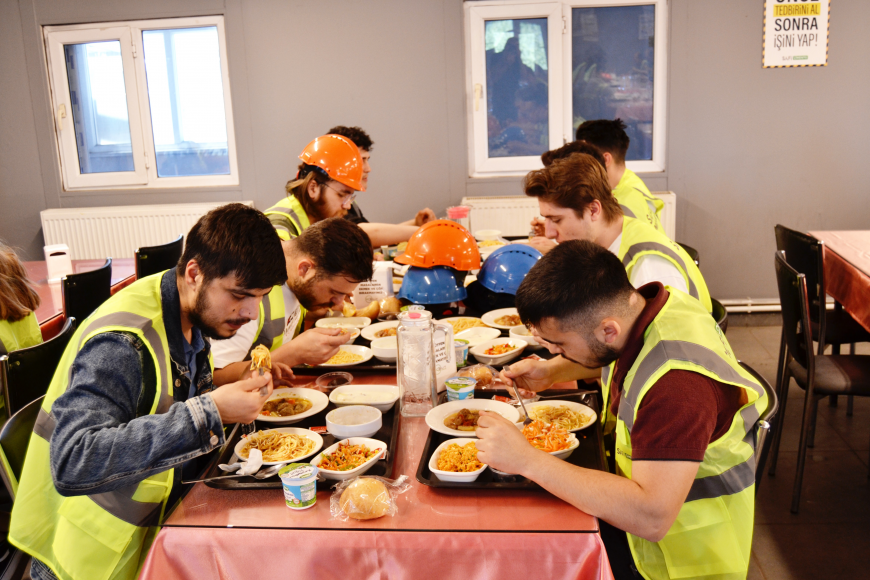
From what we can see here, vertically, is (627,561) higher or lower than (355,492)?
lower

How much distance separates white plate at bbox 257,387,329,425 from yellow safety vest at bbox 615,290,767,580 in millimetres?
849

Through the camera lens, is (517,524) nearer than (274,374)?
Yes

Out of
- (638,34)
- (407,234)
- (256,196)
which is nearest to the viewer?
(407,234)

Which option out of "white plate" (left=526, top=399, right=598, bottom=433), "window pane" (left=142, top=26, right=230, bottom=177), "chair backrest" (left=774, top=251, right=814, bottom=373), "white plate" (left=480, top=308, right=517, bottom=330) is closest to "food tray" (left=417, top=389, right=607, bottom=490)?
"white plate" (left=526, top=399, right=598, bottom=433)

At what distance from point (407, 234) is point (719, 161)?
116 inches

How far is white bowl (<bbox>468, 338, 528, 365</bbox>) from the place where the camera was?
2334 mm

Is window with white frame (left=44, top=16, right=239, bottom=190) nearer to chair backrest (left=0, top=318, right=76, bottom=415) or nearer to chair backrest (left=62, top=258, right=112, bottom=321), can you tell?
chair backrest (left=62, top=258, right=112, bottom=321)

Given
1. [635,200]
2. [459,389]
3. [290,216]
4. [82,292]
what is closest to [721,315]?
[459,389]

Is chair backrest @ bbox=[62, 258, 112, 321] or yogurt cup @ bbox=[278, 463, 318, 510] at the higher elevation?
chair backrest @ bbox=[62, 258, 112, 321]

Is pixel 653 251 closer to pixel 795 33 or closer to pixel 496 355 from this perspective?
pixel 496 355

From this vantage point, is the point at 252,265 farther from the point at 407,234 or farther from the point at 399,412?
the point at 407,234

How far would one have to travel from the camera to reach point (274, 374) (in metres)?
2.10

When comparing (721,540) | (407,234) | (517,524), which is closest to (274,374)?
(517,524)

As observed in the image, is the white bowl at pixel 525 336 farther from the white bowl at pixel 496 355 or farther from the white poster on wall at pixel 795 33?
the white poster on wall at pixel 795 33
